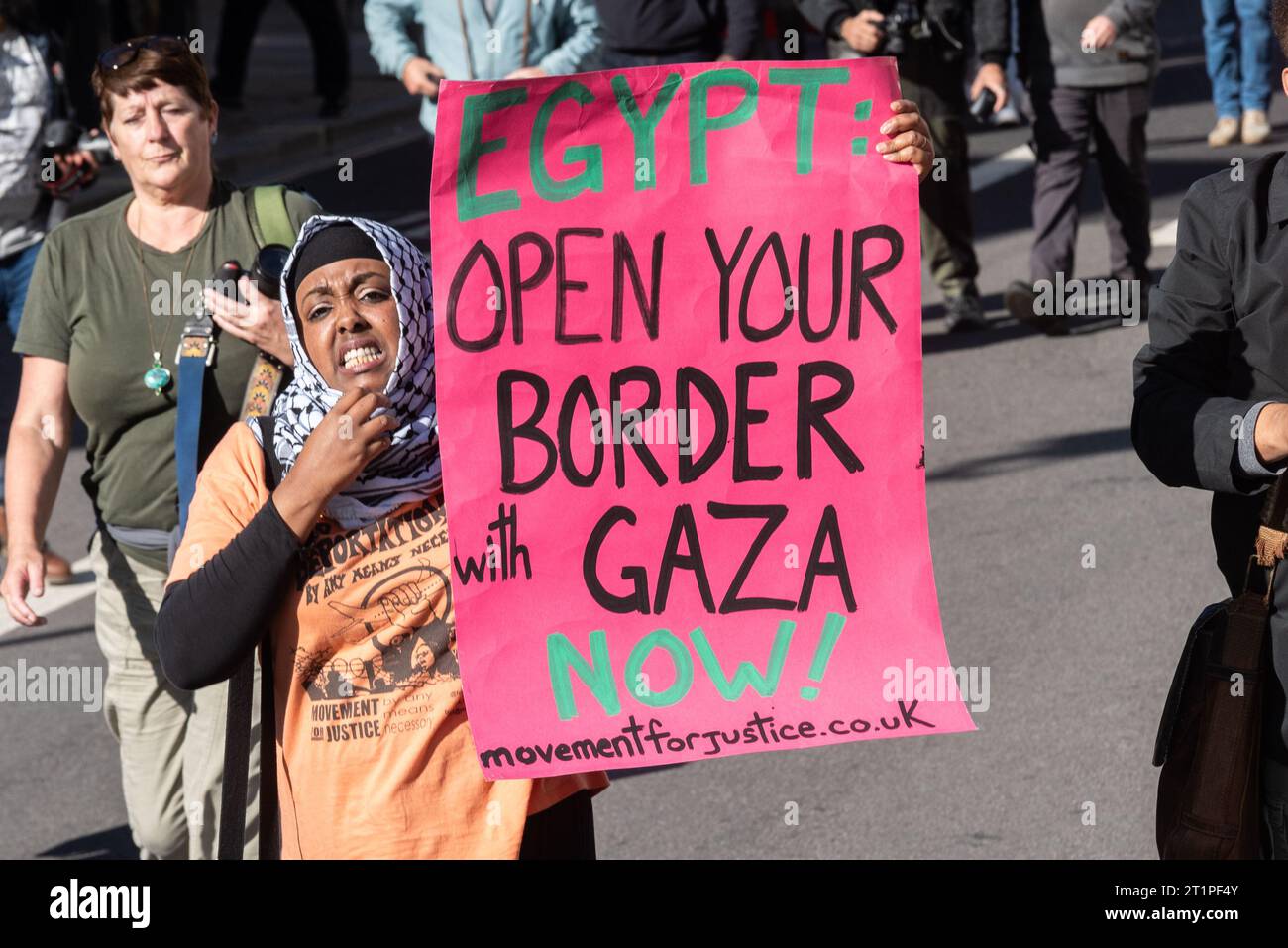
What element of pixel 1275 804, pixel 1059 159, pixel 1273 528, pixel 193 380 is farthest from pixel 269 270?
pixel 1059 159

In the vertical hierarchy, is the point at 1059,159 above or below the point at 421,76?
below

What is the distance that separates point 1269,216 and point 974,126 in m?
12.5

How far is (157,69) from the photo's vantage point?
4039mm

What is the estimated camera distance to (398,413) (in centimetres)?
299

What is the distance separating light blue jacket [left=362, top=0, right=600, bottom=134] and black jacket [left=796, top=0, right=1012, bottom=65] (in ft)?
4.77

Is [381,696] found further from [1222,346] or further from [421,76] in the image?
[421,76]

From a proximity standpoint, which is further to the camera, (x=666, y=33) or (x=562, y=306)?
(x=666, y=33)

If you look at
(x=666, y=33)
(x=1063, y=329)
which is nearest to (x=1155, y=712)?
(x=1063, y=329)

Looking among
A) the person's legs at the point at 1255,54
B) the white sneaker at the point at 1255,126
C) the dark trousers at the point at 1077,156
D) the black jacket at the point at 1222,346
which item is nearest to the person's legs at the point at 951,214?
the dark trousers at the point at 1077,156

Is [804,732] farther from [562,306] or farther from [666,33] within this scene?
[666,33]

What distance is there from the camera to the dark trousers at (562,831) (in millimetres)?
3031

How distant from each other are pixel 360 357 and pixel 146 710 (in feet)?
4.89

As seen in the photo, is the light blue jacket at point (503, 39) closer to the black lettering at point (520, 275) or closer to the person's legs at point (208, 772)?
the person's legs at point (208, 772)
